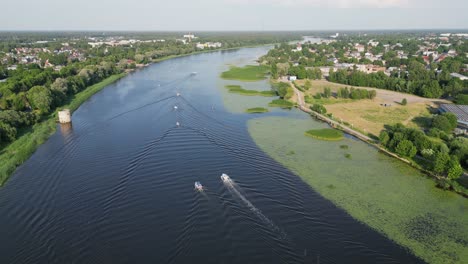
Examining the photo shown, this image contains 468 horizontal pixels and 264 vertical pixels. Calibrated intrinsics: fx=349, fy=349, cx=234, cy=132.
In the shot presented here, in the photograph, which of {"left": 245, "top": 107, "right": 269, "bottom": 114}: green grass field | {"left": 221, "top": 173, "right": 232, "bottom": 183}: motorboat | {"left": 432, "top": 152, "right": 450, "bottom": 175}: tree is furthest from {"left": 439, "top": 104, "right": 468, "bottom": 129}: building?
{"left": 221, "top": 173, "right": 232, "bottom": 183}: motorboat

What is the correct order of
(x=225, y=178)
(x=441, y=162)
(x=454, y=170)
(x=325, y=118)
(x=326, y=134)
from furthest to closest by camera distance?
(x=325, y=118)
(x=326, y=134)
(x=441, y=162)
(x=225, y=178)
(x=454, y=170)

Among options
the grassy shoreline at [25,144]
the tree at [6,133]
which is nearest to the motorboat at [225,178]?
the grassy shoreline at [25,144]

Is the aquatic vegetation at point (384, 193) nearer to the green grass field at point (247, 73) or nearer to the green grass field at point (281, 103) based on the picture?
the green grass field at point (281, 103)

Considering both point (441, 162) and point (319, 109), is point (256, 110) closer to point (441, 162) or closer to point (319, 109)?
point (319, 109)

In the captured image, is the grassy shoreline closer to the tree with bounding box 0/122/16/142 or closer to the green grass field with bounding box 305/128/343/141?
the tree with bounding box 0/122/16/142

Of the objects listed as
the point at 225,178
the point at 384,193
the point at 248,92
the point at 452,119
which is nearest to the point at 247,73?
the point at 248,92

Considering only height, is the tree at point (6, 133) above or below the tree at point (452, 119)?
above

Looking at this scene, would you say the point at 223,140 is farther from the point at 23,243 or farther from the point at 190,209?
the point at 23,243

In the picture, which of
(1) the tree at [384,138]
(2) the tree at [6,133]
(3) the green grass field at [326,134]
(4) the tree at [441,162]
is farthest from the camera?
(3) the green grass field at [326,134]
